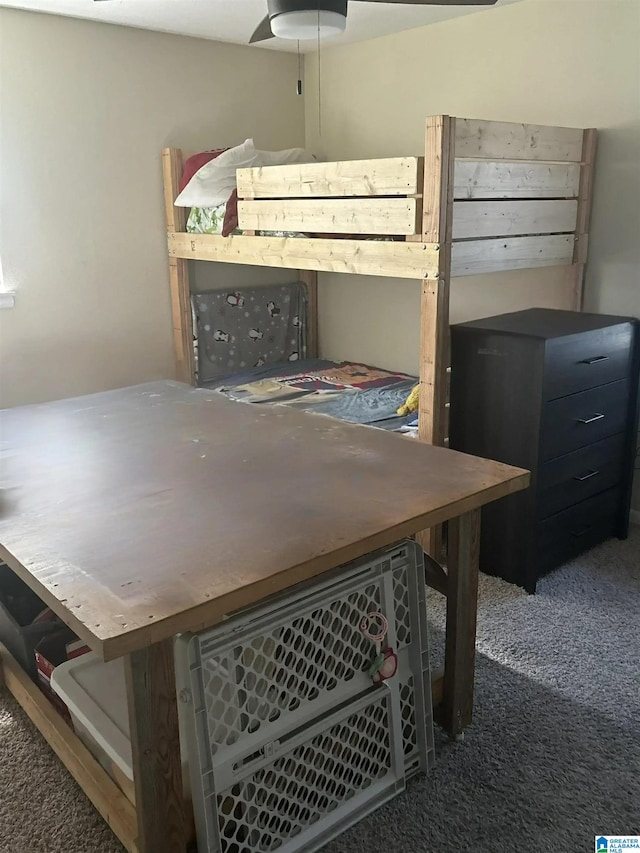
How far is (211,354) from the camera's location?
4.01 meters

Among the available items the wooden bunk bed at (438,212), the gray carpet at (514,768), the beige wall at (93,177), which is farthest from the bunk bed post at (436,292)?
the beige wall at (93,177)

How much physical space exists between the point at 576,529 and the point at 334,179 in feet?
5.23

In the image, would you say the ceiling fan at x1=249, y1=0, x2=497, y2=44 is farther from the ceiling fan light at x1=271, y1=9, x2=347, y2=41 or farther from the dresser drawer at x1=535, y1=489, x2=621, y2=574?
the dresser drawer at x1=535, y1=489, x2=621, y2=574

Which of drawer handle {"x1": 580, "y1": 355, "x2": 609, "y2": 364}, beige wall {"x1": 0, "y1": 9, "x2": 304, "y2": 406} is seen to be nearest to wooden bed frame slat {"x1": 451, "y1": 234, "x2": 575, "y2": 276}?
drawer handle {"x1": 580, "y1": 355, "x2": 609, "y2": 364}

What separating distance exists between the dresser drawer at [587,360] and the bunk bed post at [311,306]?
6.75ft

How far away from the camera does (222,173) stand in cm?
341

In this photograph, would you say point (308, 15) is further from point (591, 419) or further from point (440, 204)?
point (591, 419)

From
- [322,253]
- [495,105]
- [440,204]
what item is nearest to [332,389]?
[322,253]

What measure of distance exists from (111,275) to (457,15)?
2018 mm

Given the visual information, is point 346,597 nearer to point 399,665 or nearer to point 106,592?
point 399,665

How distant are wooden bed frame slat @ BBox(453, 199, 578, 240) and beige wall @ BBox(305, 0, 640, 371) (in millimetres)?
A: 219

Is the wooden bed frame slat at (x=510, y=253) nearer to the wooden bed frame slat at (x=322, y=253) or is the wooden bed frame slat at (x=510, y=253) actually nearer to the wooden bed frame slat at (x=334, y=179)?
the wooden bed frame slat at (x=322, y=253)

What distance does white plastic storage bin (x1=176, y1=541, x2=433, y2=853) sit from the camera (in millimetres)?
1386

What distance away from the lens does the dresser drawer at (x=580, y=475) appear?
2609 mm
